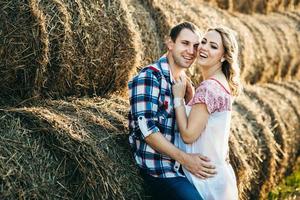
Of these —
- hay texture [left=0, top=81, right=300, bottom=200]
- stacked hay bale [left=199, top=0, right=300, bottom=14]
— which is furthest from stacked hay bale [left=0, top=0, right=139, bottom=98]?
stacked hay bale [left=199, top=0, right=300, bottom=14]

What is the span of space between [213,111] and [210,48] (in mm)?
401

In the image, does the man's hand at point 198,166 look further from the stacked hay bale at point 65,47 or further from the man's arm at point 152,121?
the stacked hay bale at point 65,47

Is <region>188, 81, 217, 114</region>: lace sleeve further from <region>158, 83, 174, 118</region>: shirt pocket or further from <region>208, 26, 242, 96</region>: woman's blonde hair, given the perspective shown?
<region>208, 26, 242, 96</region>: woman's blonde hair

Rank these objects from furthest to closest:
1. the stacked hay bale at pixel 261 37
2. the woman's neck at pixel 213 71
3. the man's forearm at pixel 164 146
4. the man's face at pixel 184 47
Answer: the stacked hay bale at pixel 261 37 → the woman's neck at pixel 213 71 → the man's face at pixel 184 47 → the man's forearm at pixel 164 146

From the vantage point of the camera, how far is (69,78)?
441cm

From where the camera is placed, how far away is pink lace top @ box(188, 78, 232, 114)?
4039 millimetres

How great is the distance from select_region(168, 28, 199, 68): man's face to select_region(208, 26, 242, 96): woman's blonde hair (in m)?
0.17

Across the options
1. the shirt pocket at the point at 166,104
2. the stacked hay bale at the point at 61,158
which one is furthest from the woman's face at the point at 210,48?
the stacked hay bale at the point at 61,158

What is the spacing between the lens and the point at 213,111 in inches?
161

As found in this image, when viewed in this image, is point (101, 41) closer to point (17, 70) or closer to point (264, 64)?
point (17, 70)

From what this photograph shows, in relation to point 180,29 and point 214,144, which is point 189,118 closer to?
point 214,144

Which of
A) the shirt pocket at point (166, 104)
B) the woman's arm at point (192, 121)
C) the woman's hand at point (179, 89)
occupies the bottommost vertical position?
the woman's arm at point (192, 121)

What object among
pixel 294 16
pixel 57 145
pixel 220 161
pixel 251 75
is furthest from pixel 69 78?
pixel 294 16

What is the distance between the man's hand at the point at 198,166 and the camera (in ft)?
13.1
